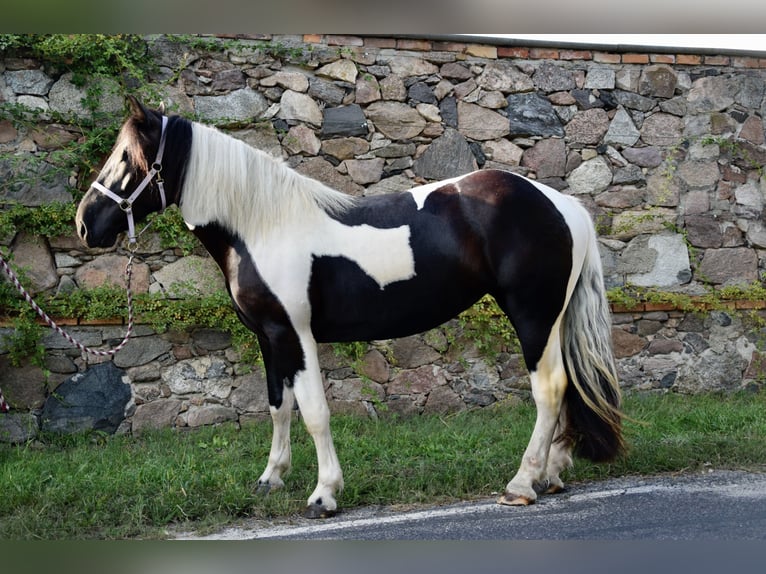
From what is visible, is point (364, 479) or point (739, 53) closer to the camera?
point (364, 479)

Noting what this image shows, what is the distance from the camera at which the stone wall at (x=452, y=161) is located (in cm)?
518

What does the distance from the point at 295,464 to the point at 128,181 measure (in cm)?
191

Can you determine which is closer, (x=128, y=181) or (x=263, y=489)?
(x=128, y=181)

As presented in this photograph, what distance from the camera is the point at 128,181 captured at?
336 centimetres

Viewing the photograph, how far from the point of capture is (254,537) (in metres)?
3.02

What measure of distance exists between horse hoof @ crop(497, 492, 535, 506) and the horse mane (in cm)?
176

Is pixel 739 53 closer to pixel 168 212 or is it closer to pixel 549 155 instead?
pixel 549 155

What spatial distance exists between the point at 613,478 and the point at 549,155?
304cm

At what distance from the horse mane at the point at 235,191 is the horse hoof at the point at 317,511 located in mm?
1399

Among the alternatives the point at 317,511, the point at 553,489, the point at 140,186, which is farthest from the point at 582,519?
the point at 140,186

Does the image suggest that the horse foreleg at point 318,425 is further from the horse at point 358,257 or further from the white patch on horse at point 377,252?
the white patch on horse at point 377,252

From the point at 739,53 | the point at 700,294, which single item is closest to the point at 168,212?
the point at 700,294

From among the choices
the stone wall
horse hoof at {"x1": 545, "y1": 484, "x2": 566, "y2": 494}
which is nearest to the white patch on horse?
horse hoof at {"x1": 545, "y1": 484, "x2": 566, "y2": 494}

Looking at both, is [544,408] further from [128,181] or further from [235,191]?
[128,181]
